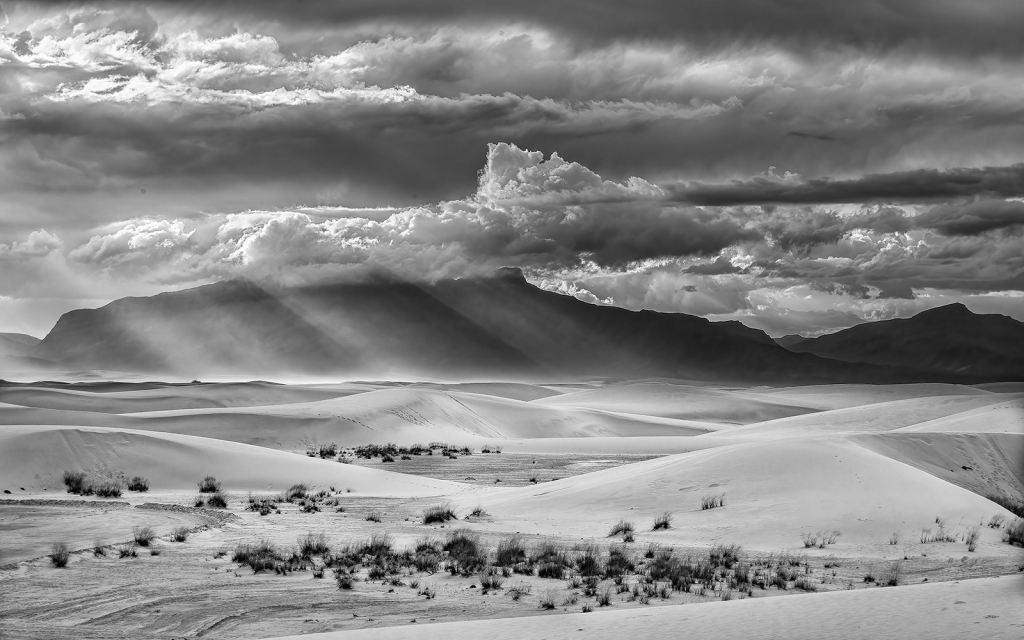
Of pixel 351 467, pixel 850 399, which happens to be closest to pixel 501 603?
pixel 351 467

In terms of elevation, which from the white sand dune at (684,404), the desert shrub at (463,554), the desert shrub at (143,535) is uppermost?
the desert shrub at (143,535)

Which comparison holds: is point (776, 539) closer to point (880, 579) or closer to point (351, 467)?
point (880, 579)

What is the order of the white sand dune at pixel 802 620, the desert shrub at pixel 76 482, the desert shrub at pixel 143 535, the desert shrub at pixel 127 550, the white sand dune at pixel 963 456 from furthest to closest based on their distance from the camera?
the white sand dune at pixel 963 456 < the desert shrub at pixel 76 482 < the desert shrub at pixel 143 535 < the desert shrub at pixel 127 550 < the white sand dune at pixel 802 620

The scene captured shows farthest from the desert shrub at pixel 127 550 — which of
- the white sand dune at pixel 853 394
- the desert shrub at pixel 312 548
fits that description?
the white sand dune at pixel 853 394

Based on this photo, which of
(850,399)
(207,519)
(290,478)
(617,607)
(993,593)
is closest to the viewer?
(993,593)

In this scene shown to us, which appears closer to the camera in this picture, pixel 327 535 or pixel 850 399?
pixel 327 535

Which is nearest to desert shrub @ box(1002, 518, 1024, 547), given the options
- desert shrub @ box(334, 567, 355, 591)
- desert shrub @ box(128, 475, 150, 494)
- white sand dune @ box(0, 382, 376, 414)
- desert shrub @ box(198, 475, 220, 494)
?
desert shrub @ box(334, 567, 355, 591)

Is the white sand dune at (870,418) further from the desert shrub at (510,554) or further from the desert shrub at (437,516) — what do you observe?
the desert shrub at (510,554)

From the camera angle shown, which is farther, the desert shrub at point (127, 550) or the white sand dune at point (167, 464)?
the white sand dune at point (167, 464)
